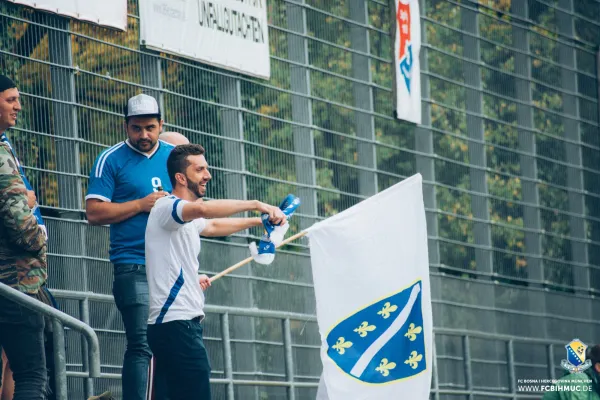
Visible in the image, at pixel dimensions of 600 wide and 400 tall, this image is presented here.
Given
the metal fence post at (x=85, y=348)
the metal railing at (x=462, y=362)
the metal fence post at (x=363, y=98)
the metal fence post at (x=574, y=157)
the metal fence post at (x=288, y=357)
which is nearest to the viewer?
the metal fence post at (x=85, y=348)

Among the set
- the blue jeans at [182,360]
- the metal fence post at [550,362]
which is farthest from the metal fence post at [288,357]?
the metal fence post at [550,362]

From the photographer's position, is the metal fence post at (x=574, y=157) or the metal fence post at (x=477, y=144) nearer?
the metal fence post at (x=477, y=144)

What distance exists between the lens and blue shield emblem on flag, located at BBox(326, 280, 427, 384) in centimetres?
1084

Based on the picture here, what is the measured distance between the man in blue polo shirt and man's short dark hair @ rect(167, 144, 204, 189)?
0.88m

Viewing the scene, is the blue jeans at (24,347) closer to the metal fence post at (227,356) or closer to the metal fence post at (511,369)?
the metal fence post at (227,356)

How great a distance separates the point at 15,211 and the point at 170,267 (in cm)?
90

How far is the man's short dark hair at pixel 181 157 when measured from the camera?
883cm

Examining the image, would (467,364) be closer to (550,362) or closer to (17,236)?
(550,362)

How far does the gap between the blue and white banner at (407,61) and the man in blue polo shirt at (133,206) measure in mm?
5802

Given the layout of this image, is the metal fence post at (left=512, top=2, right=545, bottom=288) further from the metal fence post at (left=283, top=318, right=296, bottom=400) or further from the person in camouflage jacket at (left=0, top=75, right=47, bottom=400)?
the person in camouflage jacket at (left=0, top=75, right=47, bottom=400)

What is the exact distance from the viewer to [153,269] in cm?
870

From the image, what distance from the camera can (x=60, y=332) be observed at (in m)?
8.35

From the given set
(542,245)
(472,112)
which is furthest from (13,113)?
(542,245)

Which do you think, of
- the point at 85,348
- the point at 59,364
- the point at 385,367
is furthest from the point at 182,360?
the point at 385,367
